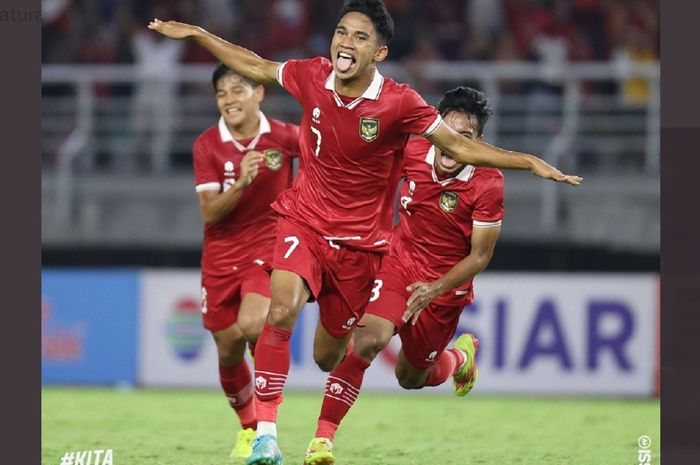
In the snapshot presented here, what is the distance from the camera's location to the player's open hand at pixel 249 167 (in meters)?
8.14

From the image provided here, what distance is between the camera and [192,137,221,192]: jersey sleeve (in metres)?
8.72

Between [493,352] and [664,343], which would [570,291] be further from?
[664,343]

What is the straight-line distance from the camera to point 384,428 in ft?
34.9

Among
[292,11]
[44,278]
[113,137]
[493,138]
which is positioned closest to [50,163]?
[113,137]

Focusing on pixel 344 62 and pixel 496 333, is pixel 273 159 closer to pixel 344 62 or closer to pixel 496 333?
pixel 344 62

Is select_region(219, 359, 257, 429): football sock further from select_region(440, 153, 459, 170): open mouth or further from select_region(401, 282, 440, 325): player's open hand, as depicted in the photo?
select_region(440, 153, 459, 170): open mouth

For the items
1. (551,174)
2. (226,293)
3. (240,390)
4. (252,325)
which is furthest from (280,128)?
(551,174)

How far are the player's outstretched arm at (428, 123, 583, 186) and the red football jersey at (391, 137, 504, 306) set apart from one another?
3.04 feet

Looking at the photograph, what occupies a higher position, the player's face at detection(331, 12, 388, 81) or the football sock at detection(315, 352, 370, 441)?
the player's face at detection(331, 12, 388, 81)

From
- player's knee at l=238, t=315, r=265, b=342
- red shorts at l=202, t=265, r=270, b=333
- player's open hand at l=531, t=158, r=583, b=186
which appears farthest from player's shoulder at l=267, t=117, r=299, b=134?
player's open hand at l=531, t=158, r=583, b=186

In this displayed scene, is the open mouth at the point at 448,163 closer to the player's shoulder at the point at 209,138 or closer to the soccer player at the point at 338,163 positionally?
the soccer player at the point at 338,163

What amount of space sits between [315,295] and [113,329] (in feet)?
24.6

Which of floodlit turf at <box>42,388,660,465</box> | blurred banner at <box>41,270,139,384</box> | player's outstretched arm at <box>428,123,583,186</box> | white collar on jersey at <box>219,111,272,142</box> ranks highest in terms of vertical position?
white collar on jersey at <box>219,111,272,142</box>

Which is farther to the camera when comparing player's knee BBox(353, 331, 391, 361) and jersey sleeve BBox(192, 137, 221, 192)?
jersey sleeve BBox(192, 137, 221, 192)
